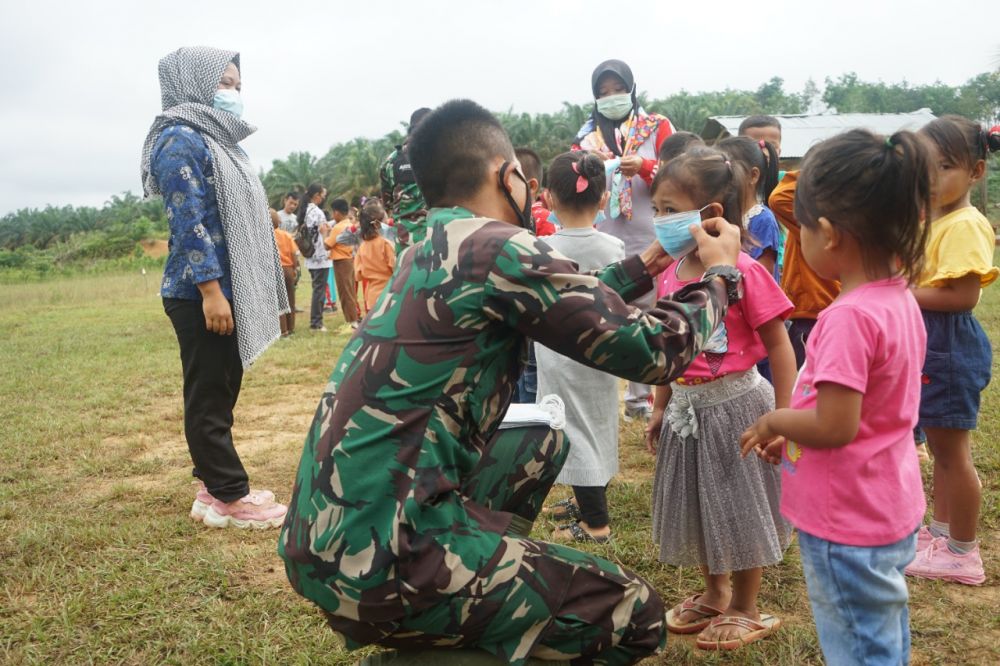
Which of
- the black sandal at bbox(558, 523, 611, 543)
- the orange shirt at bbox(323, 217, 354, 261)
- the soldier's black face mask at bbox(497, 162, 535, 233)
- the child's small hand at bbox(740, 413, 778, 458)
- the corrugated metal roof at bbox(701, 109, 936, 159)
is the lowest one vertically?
the black sandal at bbox(558, 523, 611, 543)

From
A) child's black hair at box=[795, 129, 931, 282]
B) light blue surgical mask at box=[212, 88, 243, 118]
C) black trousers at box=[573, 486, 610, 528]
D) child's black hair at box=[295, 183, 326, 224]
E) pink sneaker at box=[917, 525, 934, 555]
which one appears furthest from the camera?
child's black hair at box=[295, 183, 326, 224]

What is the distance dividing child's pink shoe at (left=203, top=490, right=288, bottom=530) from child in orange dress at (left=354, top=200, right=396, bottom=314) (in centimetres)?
443

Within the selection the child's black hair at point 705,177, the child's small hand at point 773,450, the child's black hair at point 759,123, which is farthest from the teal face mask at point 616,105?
the child's small hand at point 773,450

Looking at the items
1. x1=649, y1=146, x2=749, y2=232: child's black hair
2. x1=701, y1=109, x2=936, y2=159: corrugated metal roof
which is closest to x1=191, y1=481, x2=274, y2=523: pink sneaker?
x1=649, y1=146, x2=749, y2=232: child's black hair

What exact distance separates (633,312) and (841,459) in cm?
56

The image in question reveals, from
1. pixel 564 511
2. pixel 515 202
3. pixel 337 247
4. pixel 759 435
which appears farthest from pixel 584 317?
pixel 337 247

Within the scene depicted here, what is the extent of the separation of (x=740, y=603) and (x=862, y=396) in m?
1.08

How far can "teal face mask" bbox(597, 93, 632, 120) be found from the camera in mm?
4539

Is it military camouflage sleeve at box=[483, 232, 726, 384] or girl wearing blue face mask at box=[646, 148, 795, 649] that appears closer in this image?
military camouflage sleeve at box=[483, 232, 726, 384]

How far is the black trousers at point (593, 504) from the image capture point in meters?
3.19

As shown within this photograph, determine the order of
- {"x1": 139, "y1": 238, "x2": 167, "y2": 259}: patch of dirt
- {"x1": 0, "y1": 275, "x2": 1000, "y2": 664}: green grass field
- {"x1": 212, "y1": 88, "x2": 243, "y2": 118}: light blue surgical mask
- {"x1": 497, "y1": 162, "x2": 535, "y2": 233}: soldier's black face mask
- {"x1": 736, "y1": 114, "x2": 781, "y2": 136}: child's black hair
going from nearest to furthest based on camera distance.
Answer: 1. {"x1": 497, "y1": 162, "x2": 535, "y2": 233}: soldier's black face mask
2. {"x1": 0, "y1": 275, "x2": 1000, "y2": 664}: green grass field
3. {"x1": 212, "y1": 88, "x2": 243, "y2": 118}: light blue surgical mask
4. {"x1": 736, "y1": 114, "x2": 781, "y2": 136}: child's black hair
5. {"x1": 139, "y1": 238, "x2": 167, "y2": 259}: patch of dirt

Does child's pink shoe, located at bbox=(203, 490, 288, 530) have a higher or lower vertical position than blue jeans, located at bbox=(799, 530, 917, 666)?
lower

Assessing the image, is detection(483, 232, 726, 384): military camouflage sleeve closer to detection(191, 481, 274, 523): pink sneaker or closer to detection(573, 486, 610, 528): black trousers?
detection(573, 486, 610, 528): black trousers

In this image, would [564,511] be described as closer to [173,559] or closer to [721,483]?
[721,483]
